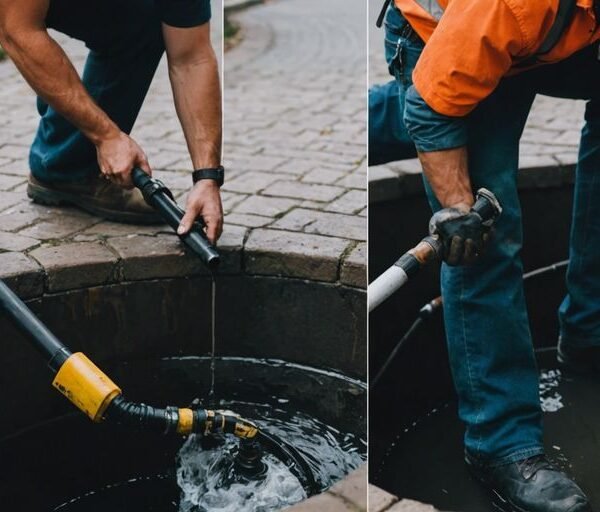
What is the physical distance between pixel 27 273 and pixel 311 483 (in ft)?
3.90

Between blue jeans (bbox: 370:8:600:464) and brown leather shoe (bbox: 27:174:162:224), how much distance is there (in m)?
1.30

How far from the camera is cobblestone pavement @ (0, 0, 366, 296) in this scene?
3.56 metres

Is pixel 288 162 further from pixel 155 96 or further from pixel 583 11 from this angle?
pixel 583 11

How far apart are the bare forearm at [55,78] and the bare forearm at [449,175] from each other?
1232mm

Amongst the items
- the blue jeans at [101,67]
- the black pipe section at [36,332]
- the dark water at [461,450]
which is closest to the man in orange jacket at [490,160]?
the dark water at [461,450]

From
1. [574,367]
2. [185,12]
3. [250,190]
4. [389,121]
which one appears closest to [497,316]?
[389,121]

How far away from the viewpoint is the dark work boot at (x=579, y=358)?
3.79m

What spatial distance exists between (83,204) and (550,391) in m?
2.00

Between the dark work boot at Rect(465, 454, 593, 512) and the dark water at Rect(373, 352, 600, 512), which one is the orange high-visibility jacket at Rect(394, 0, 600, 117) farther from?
the dark water at Rect(373, 352, 600, 512)

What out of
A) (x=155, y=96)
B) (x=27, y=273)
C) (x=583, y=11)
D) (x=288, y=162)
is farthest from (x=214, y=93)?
(x=155, y=96)

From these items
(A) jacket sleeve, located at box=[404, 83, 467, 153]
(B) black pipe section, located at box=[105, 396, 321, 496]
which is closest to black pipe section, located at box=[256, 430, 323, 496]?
(B) black pipe section, located at box=[105, 396, 321, 496]

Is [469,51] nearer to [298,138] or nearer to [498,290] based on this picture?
[498,290]

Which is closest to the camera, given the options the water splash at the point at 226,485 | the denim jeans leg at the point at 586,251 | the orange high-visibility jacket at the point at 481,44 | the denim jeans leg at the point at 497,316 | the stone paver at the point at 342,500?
the stone paver at the point at 342,500

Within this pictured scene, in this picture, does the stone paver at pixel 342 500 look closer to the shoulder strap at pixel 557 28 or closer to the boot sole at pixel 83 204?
the shoulder strap at pixel 557 28
